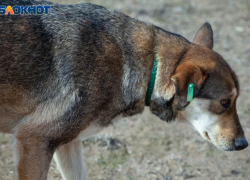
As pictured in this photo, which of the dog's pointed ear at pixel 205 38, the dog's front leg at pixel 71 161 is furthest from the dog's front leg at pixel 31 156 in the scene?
the dog's pointed ear at pixel 205 38

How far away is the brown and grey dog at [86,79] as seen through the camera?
4.67m

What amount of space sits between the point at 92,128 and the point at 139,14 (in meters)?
5.73

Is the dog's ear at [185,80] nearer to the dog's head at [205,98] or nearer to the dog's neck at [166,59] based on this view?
the dog's head at [205,98]

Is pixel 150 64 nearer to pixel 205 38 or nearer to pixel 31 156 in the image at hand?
pixel 205 38

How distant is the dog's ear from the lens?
467cm

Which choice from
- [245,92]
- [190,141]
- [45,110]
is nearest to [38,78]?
[45,110]

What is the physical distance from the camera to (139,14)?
33.4 ft

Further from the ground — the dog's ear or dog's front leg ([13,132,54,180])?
the dog's ear

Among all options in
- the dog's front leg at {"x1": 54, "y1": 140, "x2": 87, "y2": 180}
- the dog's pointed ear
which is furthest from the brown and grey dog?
the dog's front leg at {"x1": 54, "y1": 140, "x2": 87, "y2": 180}

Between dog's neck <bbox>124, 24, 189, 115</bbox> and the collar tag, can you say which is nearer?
the collar tag

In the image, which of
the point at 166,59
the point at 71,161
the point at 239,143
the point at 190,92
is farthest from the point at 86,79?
the point at 239,143

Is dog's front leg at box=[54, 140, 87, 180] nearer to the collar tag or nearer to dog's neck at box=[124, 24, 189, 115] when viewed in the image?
dog's neck at box=[124, 24, 189, 115]

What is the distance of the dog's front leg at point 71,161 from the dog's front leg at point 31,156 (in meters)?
0.74

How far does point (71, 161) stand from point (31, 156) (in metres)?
0.95
